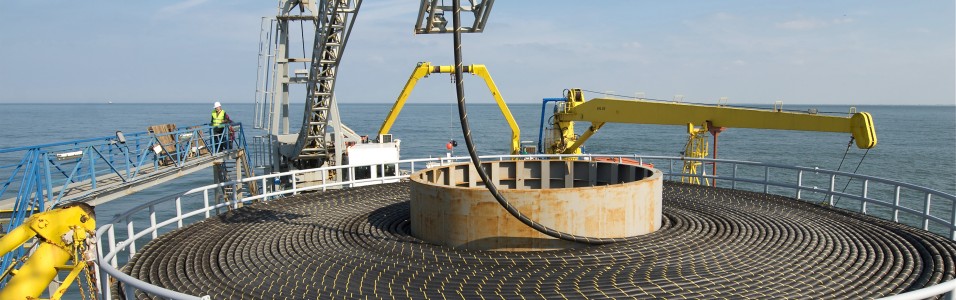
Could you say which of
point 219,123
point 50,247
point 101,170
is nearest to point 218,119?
point 219,123

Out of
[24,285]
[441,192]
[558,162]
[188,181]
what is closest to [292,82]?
[558,162]

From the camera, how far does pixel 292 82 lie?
70.8 ft

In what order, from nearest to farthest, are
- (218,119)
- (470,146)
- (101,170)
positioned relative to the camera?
(470,146)
(101,170)
(218,119)

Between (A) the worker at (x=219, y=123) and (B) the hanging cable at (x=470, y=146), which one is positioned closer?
(B) the hanging cable at (x=470, y=146)

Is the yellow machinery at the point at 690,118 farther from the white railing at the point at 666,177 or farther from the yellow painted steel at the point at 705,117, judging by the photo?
the white railing at the point at 666,177

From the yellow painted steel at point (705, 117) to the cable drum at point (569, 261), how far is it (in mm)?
5099

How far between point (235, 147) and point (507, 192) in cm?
1657

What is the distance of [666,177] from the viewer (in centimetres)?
3753

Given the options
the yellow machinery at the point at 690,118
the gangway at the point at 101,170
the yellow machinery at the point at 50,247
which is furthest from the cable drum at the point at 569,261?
the yellow machinery at the point at 690,118

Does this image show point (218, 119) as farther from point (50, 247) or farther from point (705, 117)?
point (705, 117)

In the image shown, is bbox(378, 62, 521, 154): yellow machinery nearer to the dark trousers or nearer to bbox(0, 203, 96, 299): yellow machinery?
the dark trousers

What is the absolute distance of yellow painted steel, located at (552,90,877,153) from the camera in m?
14.6

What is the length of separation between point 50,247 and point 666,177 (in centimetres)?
3568

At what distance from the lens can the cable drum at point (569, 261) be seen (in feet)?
21.9
